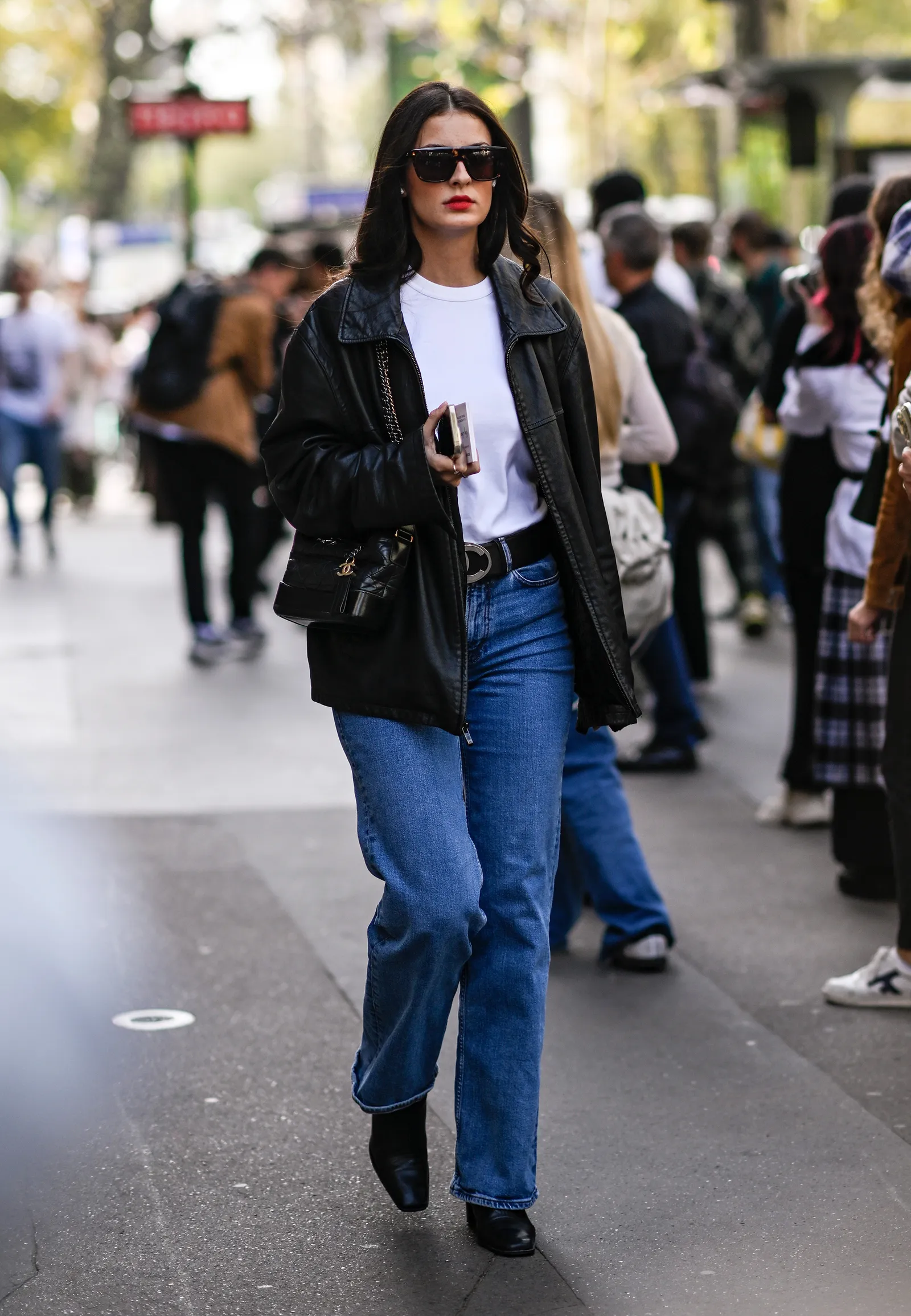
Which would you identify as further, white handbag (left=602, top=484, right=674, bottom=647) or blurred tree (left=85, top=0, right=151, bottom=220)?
blurred tree (left=85, top=0, right=151, bottom=220)

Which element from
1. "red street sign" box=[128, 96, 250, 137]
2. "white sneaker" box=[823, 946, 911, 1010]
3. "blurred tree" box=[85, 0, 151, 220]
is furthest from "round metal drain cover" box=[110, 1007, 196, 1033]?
"blurred tree" box=[85, 0, 151, 220]

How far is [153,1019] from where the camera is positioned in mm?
5031

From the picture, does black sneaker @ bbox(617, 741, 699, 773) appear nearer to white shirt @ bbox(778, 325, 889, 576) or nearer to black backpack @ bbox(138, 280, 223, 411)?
white shirt @ bbox(778, 325, 889, 576)

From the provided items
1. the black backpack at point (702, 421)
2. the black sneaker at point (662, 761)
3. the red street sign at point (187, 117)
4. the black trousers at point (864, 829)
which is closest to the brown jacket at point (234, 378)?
the black backpack at point (702, 421)

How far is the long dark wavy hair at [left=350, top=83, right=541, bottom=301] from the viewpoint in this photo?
3.57 meters

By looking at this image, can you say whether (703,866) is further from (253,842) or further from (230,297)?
(230,297)

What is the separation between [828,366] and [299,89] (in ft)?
240

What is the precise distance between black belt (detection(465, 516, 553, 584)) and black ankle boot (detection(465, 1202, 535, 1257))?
3.63 feet

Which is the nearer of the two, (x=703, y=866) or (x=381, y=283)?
(x=381, y=283)

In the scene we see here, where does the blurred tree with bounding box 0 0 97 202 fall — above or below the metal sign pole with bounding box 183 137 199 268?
above

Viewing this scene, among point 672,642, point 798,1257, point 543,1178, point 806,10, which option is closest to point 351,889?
point 672,642

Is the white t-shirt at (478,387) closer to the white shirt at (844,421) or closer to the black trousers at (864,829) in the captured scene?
the white shirt at (844,421)

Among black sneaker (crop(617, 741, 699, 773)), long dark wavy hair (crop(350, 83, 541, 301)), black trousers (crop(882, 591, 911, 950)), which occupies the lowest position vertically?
black sneaker (crop(617, 741, 699, 773))

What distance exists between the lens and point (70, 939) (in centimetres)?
575
